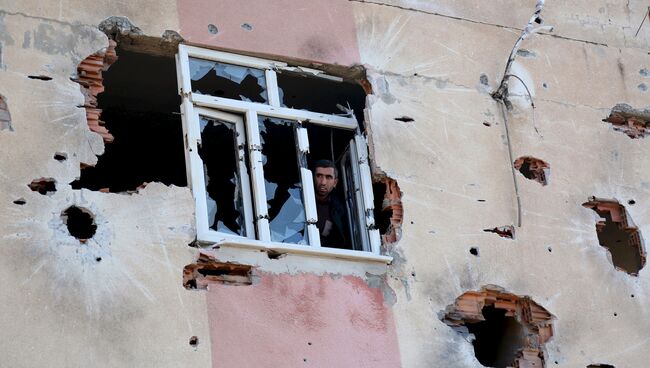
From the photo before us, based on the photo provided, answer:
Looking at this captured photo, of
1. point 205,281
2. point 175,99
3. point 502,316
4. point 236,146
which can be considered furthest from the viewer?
point 175,99

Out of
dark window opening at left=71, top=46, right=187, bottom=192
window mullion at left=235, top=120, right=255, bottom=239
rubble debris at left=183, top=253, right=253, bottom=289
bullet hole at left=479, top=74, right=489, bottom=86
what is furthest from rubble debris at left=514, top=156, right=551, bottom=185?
dark window opening at left=71, top=46, right=187, bottom=192

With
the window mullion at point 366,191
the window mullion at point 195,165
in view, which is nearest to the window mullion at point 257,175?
the window mullion at point 195,165

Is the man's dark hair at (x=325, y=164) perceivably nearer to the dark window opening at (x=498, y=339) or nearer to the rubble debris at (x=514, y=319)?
the rubble debris at (x=514, y=319)

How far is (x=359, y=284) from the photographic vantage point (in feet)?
28.6

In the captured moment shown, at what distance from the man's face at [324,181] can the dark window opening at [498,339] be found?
147 cm

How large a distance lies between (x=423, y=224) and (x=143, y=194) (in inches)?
79.9

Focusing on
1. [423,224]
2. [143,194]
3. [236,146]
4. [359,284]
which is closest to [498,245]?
[423,224]

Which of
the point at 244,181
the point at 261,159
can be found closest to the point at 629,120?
the point at 261,159

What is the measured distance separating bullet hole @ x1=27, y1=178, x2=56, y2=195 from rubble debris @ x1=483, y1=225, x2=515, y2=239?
3096 mm

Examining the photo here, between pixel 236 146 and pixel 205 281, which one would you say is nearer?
pixel 205 281

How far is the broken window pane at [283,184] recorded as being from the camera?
8914mm

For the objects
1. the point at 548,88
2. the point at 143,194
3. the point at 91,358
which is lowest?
the point at 91,358

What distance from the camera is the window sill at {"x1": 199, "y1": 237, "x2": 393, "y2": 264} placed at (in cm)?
838

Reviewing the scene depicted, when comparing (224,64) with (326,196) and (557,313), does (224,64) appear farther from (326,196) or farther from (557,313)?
(557,313)
